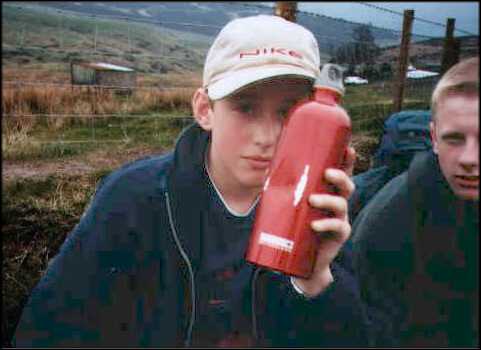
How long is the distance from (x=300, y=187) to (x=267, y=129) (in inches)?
8.5

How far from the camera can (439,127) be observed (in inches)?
24.1

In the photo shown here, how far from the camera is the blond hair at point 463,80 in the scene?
42 centimetres

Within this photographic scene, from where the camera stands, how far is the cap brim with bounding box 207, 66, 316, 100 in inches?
30.7

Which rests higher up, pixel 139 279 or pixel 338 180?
pixel 338 180

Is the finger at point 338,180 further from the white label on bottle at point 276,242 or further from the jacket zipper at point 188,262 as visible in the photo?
the jacket zipper at point 188,262

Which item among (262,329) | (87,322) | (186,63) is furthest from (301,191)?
(186,63)

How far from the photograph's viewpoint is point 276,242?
0.57 meters

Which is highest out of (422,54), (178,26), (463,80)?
(463,80)

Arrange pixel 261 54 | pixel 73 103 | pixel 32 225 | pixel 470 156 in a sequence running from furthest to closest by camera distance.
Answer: pixel 73 103 → pixel 32 225 → pixel 261 54 → pixel 470 156

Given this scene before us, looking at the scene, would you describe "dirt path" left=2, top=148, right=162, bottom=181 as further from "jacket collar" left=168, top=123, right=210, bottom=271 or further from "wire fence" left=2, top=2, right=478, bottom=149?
"jacket collar" left=168, top=123, right=210, bottom=271

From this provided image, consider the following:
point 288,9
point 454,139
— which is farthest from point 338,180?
point 288,9

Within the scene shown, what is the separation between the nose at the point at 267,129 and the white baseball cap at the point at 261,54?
6 centimetres

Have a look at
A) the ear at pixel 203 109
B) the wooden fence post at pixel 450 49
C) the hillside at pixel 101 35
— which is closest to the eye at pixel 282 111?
the ear at pixel 203 109

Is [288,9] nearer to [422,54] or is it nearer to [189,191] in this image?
[422,54]
